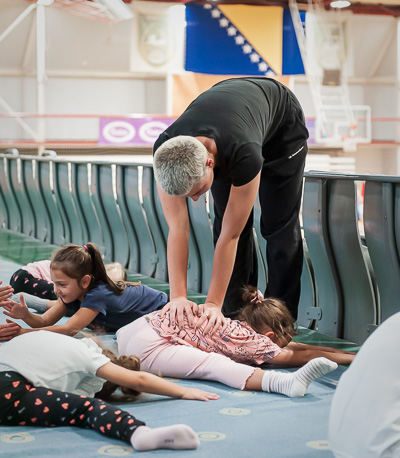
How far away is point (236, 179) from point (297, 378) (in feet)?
2.55

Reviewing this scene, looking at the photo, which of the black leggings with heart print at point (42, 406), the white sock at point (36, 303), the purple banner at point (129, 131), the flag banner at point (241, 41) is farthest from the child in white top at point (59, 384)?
the flag banner at point (241, 41)

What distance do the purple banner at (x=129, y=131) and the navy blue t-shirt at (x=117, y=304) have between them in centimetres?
1396

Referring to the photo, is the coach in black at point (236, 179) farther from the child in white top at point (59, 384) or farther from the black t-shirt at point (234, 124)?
the child in white top at point (59, 384)

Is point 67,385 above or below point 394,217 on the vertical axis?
below

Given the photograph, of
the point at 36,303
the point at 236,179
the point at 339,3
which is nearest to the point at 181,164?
the point at 236,179

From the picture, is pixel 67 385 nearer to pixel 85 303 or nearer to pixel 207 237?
pixel 85 303

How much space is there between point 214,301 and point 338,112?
58.9 feet

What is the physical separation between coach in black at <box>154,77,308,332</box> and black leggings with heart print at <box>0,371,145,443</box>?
0.70 meters

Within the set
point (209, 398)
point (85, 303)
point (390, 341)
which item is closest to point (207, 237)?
point (85, 303)

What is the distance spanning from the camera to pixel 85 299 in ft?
11.5

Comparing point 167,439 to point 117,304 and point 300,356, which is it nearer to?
point 300,356

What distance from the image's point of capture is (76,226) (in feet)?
24.1

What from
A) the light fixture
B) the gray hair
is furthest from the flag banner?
the gray hair

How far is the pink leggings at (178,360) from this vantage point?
9.87 feet
